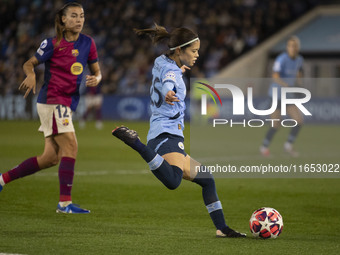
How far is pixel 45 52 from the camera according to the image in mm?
8109

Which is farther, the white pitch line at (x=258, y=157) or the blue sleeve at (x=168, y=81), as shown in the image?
the white pitch line at (x=258, y=157)

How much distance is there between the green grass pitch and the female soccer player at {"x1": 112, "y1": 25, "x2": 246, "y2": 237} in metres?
0.50

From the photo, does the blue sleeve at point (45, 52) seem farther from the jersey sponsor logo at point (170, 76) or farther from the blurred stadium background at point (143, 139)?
the jersey sponsor logo at point (170, 76)

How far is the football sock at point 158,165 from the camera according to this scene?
6.36m

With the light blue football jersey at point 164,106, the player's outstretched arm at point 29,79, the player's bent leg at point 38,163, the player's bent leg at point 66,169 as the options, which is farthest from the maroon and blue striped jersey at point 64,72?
the light blue football jersey at point 164,106

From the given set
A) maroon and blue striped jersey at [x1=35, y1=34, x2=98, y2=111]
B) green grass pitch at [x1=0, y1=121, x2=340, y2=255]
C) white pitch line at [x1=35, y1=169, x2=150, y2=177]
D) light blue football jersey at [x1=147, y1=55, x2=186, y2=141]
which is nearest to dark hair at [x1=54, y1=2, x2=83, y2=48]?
maroon and blue striped jersey at [x1=35, y1=34, x2=98, y2=111]

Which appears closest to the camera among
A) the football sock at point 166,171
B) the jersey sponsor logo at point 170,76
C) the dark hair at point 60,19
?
the jersey sponsor logo at point 170,76

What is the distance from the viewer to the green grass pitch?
20.7 feet

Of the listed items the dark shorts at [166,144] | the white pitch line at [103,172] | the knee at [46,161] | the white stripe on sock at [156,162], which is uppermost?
the dark shorts at [166,144]

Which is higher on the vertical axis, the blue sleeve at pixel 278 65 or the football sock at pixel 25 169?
the blue sleeve at pixel 278 65

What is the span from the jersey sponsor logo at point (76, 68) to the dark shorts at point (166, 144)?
2.08 m

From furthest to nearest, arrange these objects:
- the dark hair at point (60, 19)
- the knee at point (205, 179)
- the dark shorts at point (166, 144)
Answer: the dark hair at point (60, 19) < the knee at point (205, 179) < the dark shorts at point (166, 144)

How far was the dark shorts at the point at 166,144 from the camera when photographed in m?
6.58

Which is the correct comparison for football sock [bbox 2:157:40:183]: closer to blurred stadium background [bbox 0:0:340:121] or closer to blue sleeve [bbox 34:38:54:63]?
blue sleeve [bbox 34:38:54:63]
